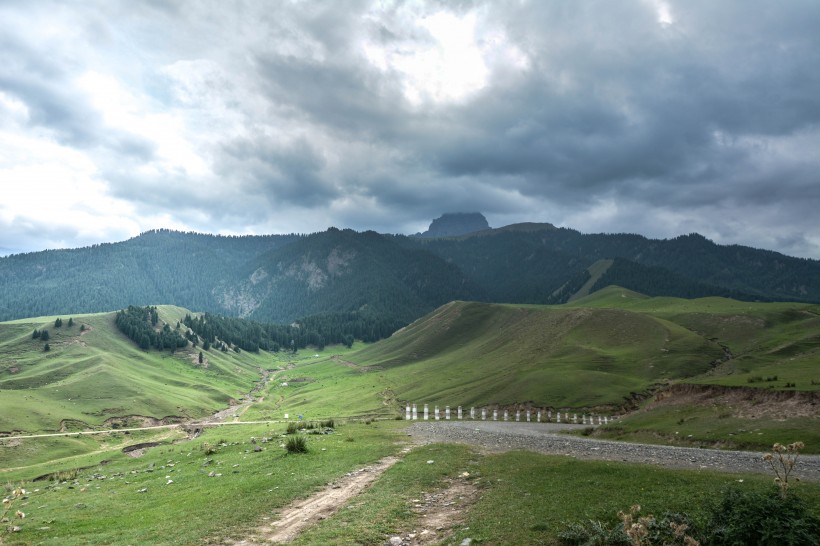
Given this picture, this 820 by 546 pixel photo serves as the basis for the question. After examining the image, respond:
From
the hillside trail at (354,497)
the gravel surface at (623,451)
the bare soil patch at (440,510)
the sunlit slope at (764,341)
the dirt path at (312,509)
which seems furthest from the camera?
the sunlit slope at (764,341)

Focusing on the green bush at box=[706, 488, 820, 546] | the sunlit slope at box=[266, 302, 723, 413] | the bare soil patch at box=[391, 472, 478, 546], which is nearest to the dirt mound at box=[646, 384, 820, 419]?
the sunlit slope at box=[266, 302, 723, 413]

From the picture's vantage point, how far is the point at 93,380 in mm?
118938

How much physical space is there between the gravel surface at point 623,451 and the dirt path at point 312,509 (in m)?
13.1

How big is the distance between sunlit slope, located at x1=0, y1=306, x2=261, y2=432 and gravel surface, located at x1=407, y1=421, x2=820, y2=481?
81.9 metres

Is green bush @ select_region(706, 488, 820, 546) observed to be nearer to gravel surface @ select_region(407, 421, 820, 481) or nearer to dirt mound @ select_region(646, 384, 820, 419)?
gravel surface @ select_region(407, 421, 820, 481)

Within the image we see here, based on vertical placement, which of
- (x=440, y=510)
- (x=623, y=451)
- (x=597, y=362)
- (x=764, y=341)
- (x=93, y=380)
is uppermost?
(x=764, y=341)

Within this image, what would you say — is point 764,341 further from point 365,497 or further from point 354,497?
point 354,497

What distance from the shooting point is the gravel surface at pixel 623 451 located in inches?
1015

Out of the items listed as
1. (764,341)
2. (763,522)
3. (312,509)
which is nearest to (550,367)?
(764,341)

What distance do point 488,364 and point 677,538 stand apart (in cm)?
10885

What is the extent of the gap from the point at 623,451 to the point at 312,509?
72.1 ft

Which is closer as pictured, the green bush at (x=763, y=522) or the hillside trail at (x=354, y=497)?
the green bush at (x=763, y=522)

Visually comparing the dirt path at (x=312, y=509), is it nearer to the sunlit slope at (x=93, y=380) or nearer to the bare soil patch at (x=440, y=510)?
the bare soil patch at (x=440, y=510)

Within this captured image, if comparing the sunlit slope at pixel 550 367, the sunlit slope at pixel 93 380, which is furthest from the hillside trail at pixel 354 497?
the sunlit slope at pixel 93 380
